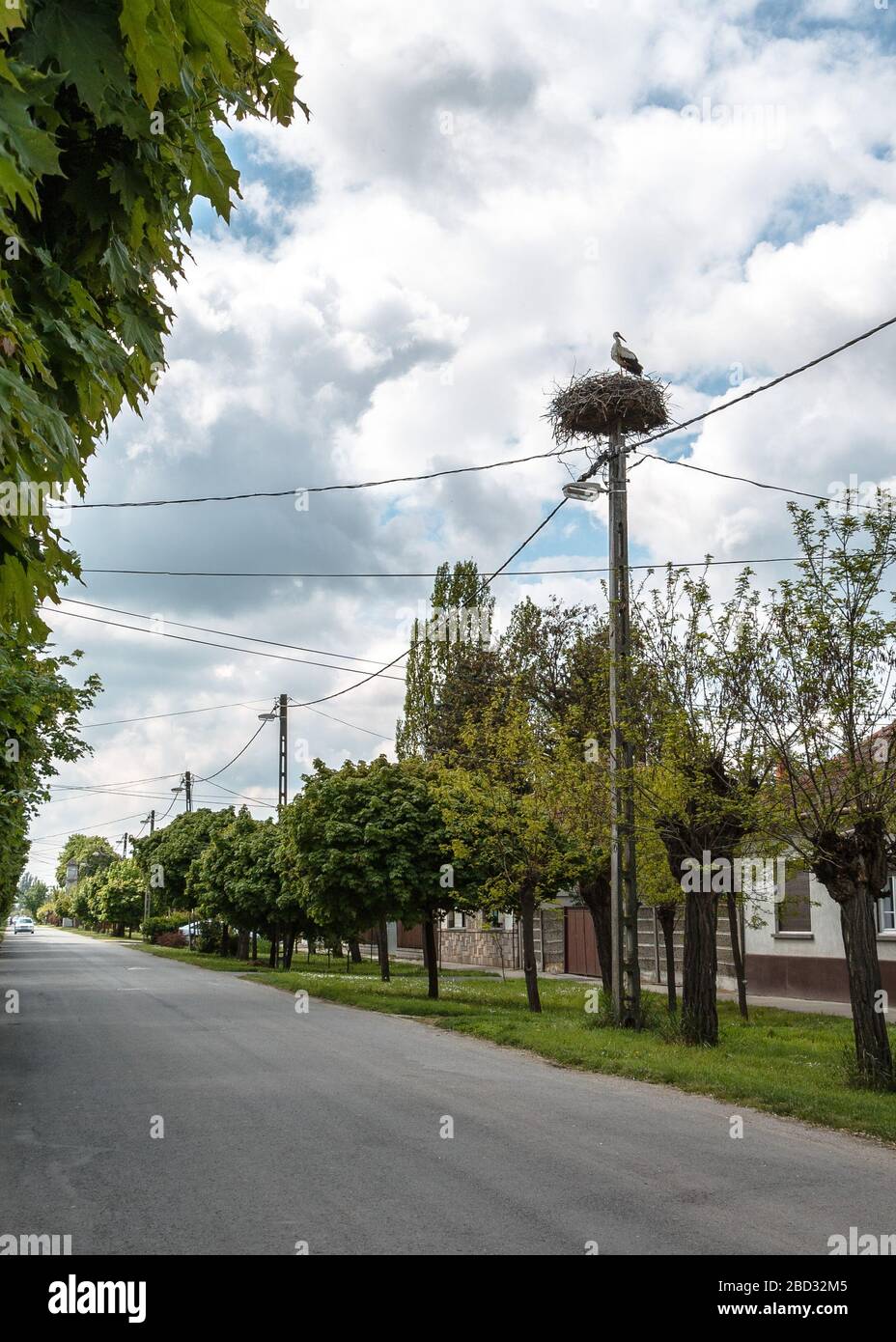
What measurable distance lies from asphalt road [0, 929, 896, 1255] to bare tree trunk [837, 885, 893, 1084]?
196 cm

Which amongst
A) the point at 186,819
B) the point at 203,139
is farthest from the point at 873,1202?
the point at 186,819

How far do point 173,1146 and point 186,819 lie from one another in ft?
149

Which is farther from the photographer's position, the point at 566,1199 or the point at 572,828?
the point at 572,828

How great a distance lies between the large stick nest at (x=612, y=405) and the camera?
17.3 meters

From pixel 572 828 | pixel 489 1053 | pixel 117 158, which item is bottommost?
pixel 489 1053

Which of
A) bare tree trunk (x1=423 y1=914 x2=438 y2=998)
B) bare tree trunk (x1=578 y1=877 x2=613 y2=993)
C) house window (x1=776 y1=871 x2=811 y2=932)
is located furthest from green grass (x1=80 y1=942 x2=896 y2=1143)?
house window (x1=776 y1=871 x2=811 y2=932)

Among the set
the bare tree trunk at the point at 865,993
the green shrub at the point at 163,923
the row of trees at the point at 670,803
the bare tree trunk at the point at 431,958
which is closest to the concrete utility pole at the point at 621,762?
the row of trees at the point at 670,803

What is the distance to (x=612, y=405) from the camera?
17328 millimetres

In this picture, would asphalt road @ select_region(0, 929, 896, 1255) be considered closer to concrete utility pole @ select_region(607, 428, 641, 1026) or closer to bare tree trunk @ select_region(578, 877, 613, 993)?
concrete utility pole @ select_region(607, 428, 641, 1026)

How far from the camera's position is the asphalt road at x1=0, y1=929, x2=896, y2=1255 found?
6.00 meters

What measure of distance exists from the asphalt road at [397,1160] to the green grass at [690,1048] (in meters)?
0.45
